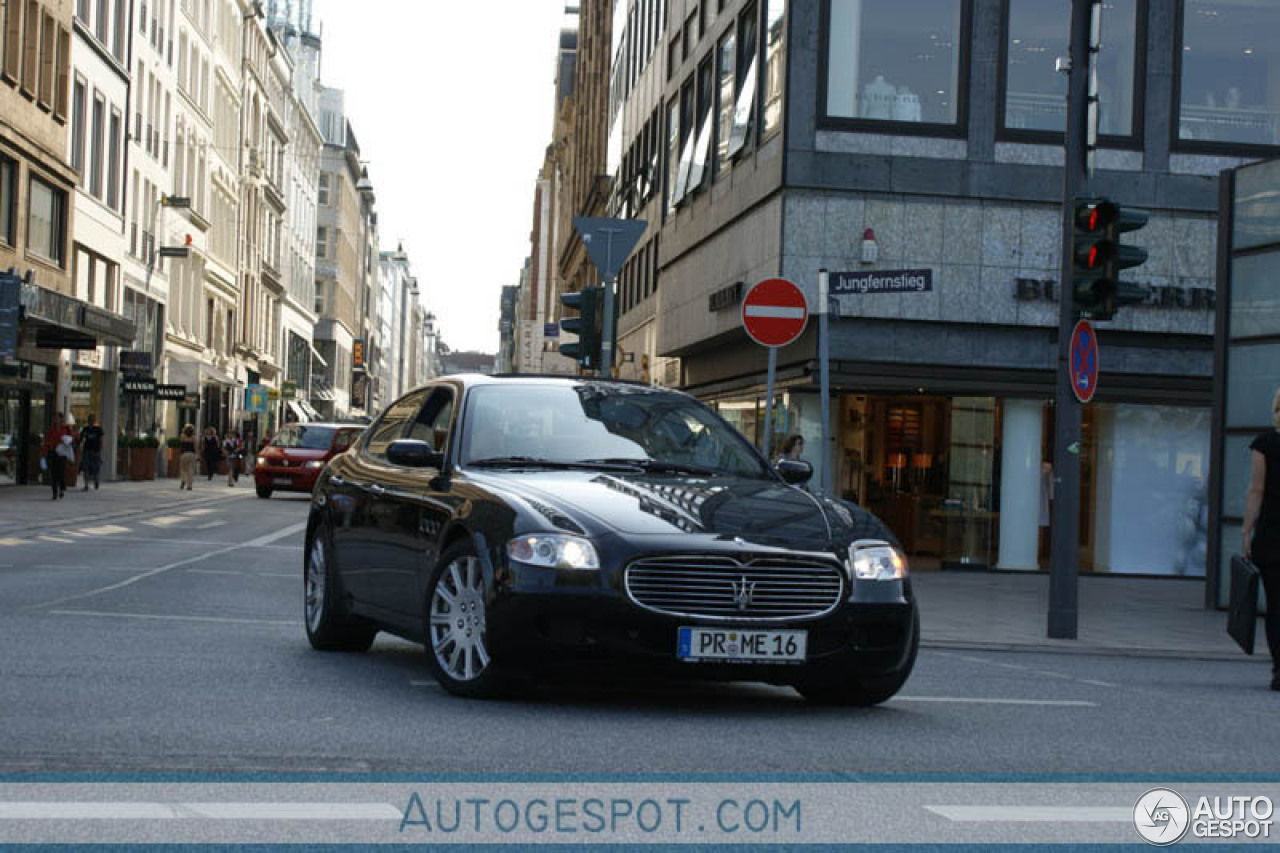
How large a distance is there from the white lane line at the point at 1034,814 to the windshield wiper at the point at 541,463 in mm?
3425

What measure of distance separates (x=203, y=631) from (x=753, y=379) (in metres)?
19.6

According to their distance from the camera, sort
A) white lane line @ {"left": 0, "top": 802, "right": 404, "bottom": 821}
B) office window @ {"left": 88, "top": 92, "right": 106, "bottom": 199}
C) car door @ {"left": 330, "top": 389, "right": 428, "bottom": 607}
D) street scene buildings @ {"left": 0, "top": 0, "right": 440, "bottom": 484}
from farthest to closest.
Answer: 1. office window @ {"left": 88, "top": 92, "right": 106, "bottom": 199}
2. street scene buildings @ {"left": 0, "top": 0, "right": 440, "bottom": 484}
3. car door @ {"left": 330, "top": 389, "right": 428, "bottom": 607}
4. white lane line @ {"left": 0, "top": 802, "right": 404, "bottom": 821}

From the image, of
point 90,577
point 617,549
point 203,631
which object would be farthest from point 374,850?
point 90,577

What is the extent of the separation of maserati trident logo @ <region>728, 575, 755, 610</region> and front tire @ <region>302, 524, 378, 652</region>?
296 centimetres

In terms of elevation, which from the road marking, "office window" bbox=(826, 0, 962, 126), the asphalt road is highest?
"office window" bbox=(826, 0, 962, 126)

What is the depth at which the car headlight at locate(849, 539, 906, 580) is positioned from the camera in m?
7.89

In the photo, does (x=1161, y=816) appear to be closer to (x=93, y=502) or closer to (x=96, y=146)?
(x=93, y=502)

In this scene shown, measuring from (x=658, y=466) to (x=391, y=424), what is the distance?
79.6 inches

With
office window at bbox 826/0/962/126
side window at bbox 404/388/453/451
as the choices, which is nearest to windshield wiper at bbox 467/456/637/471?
side window at bbox 404/388/453/451

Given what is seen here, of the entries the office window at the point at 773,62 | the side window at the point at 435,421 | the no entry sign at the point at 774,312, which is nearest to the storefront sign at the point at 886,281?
the no entry sign at the point at 774,312

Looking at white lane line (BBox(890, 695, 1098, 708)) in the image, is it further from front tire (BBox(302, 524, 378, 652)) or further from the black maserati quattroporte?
front tire (BBox(302, 524, 378, 652))

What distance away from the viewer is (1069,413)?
14625 millimetres
